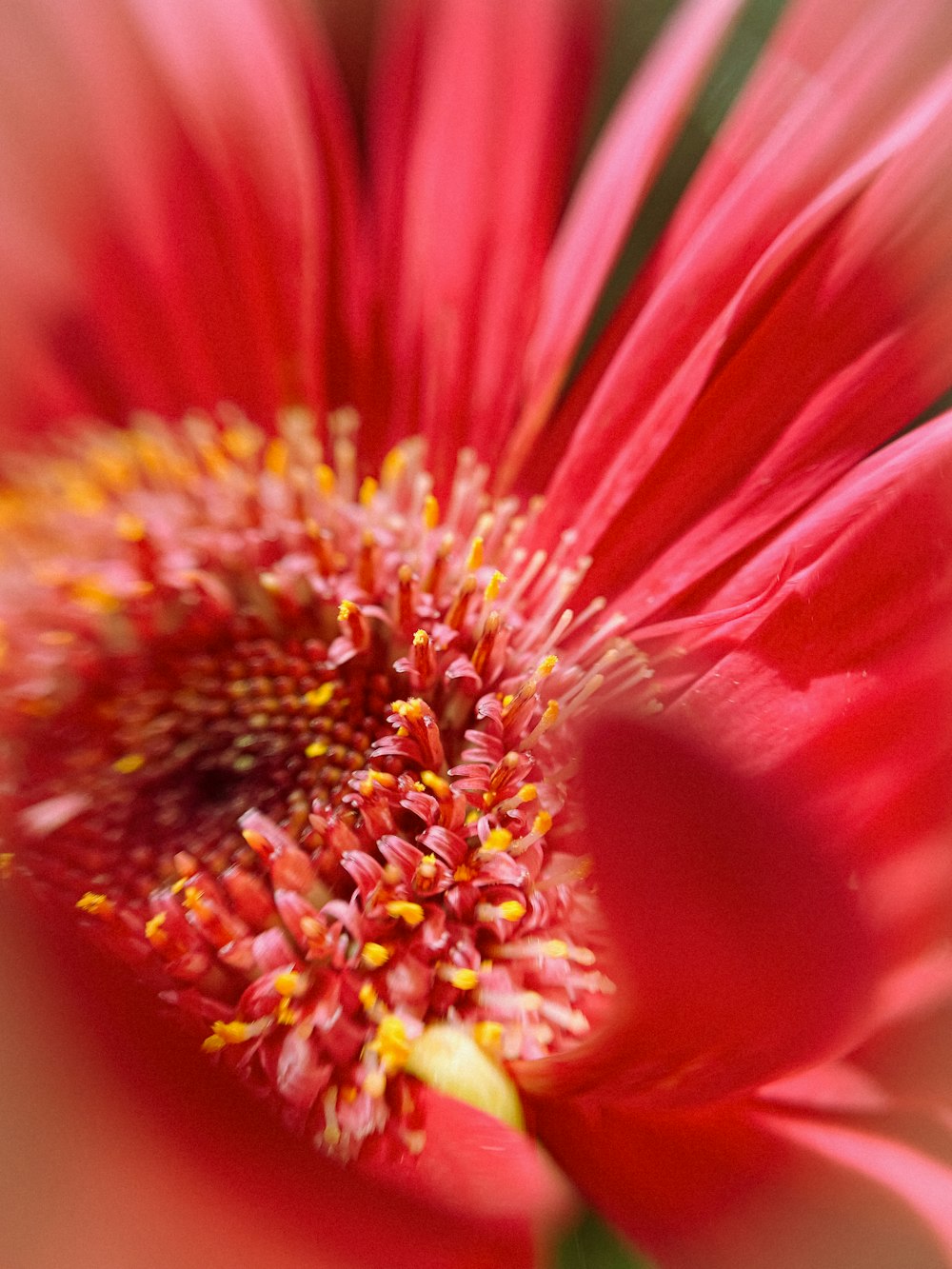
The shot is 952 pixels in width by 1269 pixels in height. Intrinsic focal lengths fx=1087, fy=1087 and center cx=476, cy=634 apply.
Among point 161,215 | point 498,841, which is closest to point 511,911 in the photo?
point 498,841

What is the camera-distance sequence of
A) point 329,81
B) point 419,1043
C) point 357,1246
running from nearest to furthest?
point 357,1246 → point 419,1043 → point 329,81

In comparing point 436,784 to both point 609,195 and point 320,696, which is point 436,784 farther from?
point 609,195

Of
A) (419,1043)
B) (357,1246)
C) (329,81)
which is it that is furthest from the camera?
(329,81)

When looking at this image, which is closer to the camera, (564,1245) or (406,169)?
(564,1245)

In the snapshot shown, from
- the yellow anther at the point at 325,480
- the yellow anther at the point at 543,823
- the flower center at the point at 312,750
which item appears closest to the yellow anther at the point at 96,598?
the flower center at the point at 312,750

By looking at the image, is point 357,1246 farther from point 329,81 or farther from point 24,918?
point 329,81

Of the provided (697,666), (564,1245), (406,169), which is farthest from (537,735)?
(406,169)

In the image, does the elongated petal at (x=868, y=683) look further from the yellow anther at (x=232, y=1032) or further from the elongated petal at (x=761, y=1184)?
the yellow anther at (x=232, y=1032)
